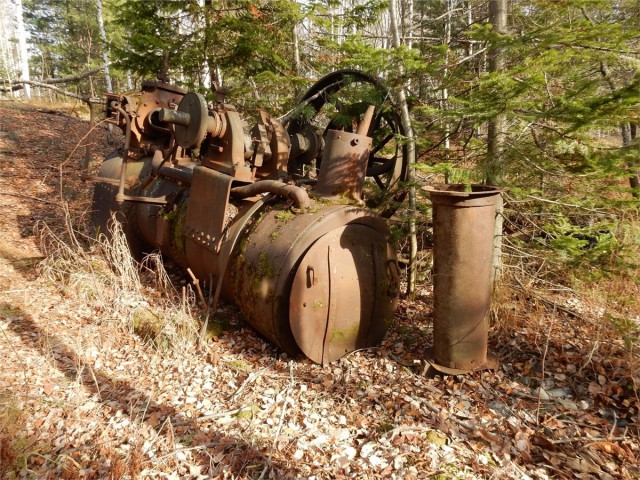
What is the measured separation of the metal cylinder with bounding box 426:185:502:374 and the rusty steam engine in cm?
70

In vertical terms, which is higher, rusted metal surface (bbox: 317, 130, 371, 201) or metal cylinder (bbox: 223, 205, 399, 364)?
rusted metal surface (bbox: 317, 130, 371, 201)

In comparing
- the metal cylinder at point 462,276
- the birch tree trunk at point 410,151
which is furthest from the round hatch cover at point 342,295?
the birch tree trunk at point 410,151

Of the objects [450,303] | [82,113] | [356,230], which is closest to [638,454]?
[450,303]

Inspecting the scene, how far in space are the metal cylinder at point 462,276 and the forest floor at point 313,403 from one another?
23cm

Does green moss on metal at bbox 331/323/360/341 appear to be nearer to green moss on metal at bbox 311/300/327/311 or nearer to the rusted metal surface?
green moss on metal at bbox 311/300/327/311

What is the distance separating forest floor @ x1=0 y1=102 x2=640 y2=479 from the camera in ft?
8.61

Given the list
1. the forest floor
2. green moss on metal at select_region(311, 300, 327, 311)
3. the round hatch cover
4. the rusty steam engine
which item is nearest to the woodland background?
the forest floor

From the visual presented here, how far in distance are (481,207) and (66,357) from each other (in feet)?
13.3

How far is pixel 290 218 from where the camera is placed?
3.74 metres

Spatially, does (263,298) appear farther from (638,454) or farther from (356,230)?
(638,454)

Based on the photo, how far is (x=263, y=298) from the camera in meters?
3.60

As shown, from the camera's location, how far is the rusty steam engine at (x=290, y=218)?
3.53 metres

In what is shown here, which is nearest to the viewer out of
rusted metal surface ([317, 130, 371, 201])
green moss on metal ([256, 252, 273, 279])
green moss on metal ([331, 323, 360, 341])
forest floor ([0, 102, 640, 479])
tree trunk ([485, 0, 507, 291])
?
forest floor ([0, 102, 640, 479])

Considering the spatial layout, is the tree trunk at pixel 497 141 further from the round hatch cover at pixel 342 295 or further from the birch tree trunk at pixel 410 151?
the round hatch cover at pixel 342 295
